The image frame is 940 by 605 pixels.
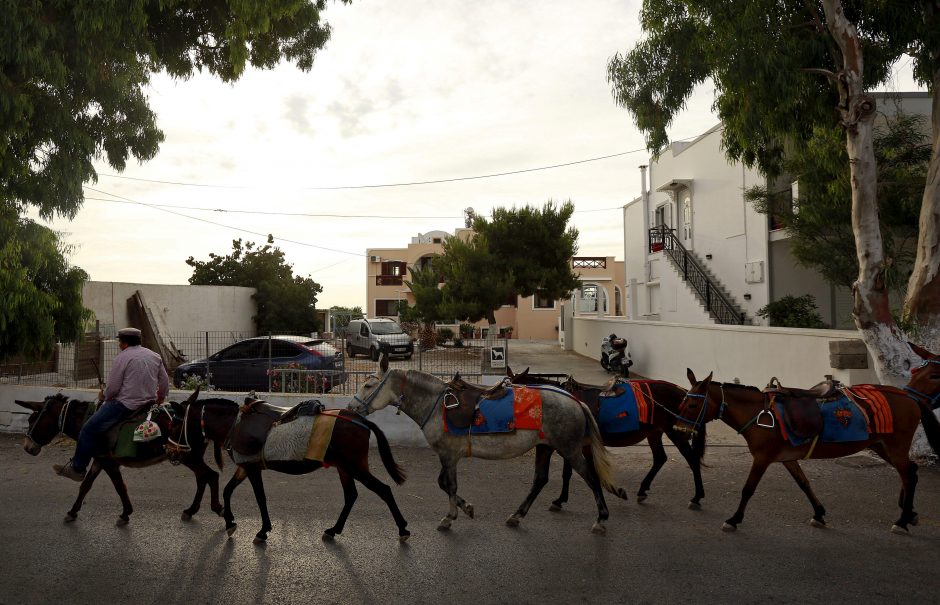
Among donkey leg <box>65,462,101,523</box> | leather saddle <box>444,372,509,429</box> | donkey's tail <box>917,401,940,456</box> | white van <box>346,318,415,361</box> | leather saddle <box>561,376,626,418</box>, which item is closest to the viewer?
leather saddle <box>444,372,509,429</box>

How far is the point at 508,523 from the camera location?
6.29 metres

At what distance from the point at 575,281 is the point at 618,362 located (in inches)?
448

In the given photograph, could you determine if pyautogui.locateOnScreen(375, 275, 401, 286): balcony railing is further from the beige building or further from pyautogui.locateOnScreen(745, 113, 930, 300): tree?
pyautogui.locateOnScreen(745, 113, 930, 300): tree

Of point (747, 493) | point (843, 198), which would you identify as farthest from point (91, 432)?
point (843, 198)

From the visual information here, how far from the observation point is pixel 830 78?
912cm

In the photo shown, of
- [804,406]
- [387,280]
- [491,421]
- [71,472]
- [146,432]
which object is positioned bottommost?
[71,472]

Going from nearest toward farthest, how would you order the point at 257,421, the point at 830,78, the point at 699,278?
the point at 257,421 → the point at 830,78 → the point at 699,278

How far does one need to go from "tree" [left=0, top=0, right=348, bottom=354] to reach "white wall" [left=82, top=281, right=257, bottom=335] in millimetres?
13024

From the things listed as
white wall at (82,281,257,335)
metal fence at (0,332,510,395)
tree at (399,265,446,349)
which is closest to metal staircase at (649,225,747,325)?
metal fence at (0,332,510,395)

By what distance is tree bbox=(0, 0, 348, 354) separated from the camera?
8.48 m

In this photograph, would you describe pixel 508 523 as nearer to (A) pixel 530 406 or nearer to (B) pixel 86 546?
(A) pixel 530 406

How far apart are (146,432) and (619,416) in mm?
5044

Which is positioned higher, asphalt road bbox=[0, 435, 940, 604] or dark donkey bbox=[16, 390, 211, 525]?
dark donkey bbox=[16, 390, 211, 525]

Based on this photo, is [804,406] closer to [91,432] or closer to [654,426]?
[654,426]
